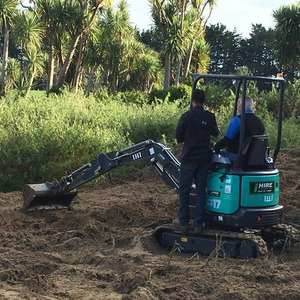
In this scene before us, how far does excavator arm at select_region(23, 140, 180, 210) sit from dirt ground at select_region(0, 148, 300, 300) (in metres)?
0.22

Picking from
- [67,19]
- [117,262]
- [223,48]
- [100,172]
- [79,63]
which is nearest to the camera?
[117,262]

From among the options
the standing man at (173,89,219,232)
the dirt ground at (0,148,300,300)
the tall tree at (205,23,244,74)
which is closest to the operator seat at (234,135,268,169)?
the standing man at (173,89,219,232)

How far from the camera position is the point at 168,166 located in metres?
8.10

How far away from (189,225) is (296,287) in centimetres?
192

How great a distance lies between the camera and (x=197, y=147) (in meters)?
7.23

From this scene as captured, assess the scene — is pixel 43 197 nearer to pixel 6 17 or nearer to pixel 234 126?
pixel 234 126

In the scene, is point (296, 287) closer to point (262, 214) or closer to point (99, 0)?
point (262, 214)

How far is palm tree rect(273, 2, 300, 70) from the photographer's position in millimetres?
28422

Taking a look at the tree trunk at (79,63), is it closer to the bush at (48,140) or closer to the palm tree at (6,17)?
the palm tree at (6,17)

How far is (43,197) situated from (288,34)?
838 inches

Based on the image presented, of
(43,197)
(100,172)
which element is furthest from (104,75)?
(100,172)

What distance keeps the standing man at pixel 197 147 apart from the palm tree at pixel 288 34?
22340 millimetres

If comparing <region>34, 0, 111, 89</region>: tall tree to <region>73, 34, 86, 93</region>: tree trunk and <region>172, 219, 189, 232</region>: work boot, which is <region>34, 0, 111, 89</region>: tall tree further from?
<region>172, 219, 189, 232</region>: work boot

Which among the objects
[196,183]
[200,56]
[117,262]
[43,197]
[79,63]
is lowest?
[117,262]
